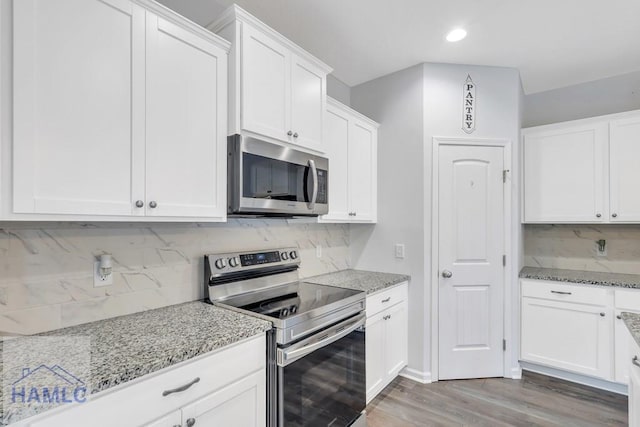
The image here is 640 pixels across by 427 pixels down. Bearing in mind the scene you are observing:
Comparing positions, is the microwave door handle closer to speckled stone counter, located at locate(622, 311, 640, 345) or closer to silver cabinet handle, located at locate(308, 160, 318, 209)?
silver cabinet handle, located at locate(308, 160, 318, 209)

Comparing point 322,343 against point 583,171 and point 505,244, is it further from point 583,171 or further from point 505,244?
point 583,171

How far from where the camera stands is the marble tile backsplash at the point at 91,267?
1.24 m

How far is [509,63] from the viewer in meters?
2.73

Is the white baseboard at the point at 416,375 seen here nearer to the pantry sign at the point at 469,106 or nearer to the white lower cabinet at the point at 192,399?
the white lower cabinet at the point at 192,399

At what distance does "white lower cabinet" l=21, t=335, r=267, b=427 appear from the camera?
3.11 ft

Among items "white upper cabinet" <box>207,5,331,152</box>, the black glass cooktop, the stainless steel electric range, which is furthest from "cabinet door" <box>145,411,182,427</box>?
"white upper cabinet" <box>207,5,331,152</box>

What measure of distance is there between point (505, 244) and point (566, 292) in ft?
1.99

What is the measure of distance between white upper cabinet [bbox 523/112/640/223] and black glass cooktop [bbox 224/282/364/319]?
212 cm

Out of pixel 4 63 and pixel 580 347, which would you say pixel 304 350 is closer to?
pixel 4 63

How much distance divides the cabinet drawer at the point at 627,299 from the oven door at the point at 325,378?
206 centimetres

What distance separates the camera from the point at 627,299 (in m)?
2.45

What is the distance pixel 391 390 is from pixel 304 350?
1.41 metres

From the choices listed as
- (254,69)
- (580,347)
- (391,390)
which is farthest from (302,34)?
(580,347)

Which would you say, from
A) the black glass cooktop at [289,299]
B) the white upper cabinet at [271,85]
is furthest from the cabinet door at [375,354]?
the white upper cabinet at [271,85]
